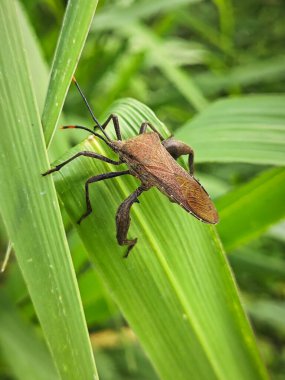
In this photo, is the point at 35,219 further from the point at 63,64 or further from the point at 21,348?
the point at 21,348

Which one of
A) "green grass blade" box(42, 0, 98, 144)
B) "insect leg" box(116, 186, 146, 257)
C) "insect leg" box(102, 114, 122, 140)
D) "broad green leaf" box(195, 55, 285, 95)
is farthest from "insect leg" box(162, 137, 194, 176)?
"broad green leaf" box(195, 55, 285, 95)

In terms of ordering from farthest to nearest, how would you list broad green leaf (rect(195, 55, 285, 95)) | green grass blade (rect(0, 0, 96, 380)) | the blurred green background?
broad green leaf (rect(195, 55, 285, 95))
the blurred green background
green grass blade (rect(0, 0, 96, 380))

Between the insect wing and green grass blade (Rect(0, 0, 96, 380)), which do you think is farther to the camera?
the insect wing

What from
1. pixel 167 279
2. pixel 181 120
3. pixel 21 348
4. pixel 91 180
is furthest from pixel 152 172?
pixel 181 120

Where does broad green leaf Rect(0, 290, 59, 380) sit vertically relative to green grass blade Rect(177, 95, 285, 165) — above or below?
below

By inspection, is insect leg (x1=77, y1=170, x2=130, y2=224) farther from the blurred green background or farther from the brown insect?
the blurred green background

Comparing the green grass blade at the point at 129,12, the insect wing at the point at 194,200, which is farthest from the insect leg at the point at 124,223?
the green grass blade at the point at 129,12

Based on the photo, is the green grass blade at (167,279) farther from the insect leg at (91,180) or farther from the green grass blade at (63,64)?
the green grass blade at (63,64)
